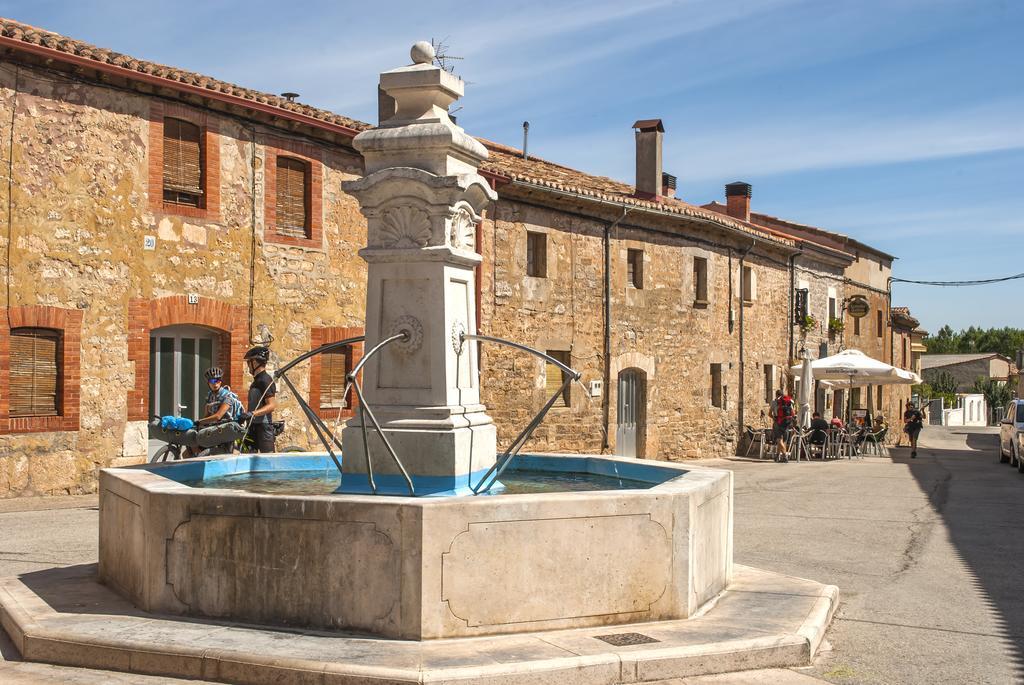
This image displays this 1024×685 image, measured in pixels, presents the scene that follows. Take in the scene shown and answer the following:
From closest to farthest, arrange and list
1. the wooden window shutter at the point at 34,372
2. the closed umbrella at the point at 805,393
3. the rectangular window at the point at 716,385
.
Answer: the wooden window shutter at the point at 34,372 → the closed umbrella at the point at 805,393 → the rectangular window at the point at 716,385

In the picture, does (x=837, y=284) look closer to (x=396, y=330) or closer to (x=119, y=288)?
(x=119, y=288)

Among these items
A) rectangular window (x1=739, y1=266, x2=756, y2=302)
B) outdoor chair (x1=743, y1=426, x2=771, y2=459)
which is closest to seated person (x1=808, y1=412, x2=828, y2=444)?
outdoor chair (x1=743, y1=426, x2=771, y2=459)

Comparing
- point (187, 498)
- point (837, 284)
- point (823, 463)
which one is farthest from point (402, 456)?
point (837, 284)

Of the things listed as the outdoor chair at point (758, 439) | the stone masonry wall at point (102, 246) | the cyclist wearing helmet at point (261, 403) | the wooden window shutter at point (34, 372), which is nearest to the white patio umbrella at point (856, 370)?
the outdoor chair at point (758, 439)

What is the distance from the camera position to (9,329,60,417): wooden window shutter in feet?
43.1

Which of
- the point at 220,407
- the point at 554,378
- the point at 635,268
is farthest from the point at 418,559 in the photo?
the point at 635,268

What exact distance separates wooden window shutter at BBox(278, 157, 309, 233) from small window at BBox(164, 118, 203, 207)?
57.6 inches

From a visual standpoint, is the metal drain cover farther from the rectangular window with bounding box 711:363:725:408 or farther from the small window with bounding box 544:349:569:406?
the rectangular window with bounding box 711:363:725:408

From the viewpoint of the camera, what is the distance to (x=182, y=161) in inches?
593

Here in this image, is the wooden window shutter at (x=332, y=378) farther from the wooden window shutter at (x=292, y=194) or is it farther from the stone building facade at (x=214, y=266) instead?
→ the wooden window shutter at (x=292, y=194)

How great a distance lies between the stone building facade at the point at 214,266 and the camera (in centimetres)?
1327

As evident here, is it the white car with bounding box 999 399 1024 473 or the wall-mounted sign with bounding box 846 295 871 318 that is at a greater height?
the wall-mounted sign with bounding box 846 295 871 318

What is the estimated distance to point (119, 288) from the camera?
14.2 meters

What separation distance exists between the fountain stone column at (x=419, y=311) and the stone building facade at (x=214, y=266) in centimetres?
780
